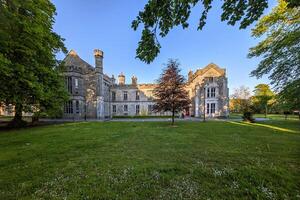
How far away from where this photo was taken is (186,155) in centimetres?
591

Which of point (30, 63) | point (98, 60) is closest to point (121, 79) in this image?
point (98, 60)

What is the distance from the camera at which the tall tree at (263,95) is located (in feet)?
130

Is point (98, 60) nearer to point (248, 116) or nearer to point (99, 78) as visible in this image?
point (99, 78)

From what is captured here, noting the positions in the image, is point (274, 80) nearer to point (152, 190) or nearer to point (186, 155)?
point (186, 155)

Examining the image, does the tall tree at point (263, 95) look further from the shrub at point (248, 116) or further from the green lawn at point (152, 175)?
the green lawn at point (152, 175)

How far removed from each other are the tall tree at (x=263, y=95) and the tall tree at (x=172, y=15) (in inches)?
1758

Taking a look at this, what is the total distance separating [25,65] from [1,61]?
3.91 metres

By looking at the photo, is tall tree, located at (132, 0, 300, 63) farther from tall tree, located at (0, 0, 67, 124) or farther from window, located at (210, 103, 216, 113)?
window, located at (210, 103, 216, 113)

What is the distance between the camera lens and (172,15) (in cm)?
345

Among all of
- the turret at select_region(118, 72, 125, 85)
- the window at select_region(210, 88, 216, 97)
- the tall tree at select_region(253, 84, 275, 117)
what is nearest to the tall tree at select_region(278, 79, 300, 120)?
the window at select_region(210, 88, 216, 97)

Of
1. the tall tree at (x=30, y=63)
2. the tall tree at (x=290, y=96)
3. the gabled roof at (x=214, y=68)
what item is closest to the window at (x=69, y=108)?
the tall tree at (x=30, y=63)

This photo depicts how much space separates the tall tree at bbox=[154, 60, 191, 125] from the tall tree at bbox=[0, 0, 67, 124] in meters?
11.8

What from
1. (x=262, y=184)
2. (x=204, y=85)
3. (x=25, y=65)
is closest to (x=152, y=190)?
(x=262, y=184)

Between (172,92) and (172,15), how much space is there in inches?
515
